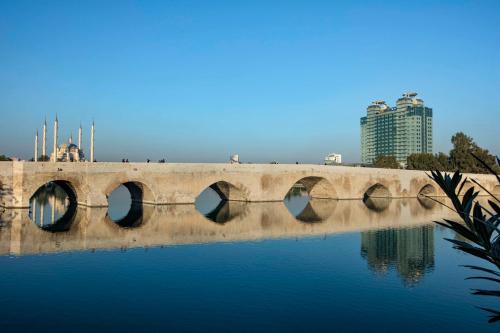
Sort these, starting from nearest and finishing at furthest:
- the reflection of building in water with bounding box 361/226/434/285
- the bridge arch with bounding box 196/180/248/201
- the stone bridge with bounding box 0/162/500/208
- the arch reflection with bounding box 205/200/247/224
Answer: the reflection of building in water with bounding box 361/226/434/285
the stone bridge with bounding box 0/162/500/208
the arch reflection with bounding box 205/200/247/224
the bridge arch with bounding box 196/180/248/201

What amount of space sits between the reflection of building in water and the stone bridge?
14318 mm

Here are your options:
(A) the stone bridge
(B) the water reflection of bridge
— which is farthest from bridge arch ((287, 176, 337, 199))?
(B) the water reflection of bridge

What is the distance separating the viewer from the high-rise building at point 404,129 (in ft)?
410

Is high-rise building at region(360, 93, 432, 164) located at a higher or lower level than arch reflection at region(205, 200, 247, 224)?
higher

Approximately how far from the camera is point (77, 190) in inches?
1232

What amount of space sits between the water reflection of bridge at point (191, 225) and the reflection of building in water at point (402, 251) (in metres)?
2.09

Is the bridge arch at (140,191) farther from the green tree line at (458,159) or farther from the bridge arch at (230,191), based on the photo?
the green tree line at (458,159)

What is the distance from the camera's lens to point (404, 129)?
126 m

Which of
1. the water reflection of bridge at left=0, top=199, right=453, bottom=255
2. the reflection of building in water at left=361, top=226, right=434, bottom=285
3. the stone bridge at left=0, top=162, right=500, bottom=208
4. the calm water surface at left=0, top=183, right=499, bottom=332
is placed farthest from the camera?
the stone bridge at left=0, top=162, right=500, bottom=208

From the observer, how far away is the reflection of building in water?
16.0 metres

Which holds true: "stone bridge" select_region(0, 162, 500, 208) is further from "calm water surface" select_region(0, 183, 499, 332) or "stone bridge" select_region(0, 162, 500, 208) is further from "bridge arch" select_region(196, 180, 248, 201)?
"calm water surface" select_region(0, 183, 499, 332)

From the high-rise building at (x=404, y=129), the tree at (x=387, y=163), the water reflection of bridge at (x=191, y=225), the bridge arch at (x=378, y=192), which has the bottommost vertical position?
the water reflection of bridge at (x=191, y=225)

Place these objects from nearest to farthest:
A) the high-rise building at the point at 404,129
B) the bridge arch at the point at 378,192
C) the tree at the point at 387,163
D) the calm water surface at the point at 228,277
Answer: the calm water surface at the point at 228,277
the bridge arch at the point at 378,192
the tree at the point at 387,163
the high-rise building at the point at 404,129

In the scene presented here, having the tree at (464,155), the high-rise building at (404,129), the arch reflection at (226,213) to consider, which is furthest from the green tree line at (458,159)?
the high-rise building at (404,129)
